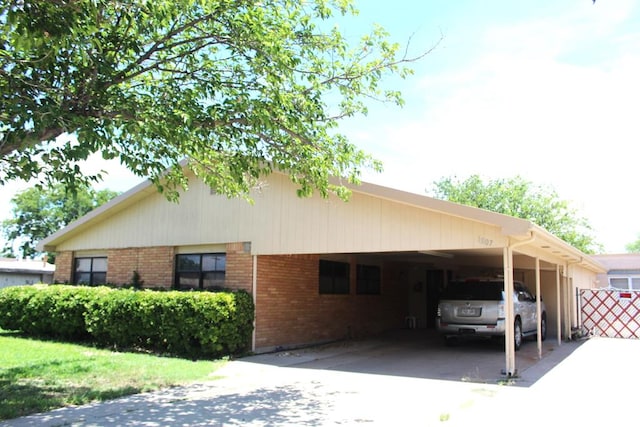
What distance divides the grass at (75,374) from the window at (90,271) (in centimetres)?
390

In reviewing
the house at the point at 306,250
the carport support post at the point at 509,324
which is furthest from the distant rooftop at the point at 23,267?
the carport support post at the point at 509,324

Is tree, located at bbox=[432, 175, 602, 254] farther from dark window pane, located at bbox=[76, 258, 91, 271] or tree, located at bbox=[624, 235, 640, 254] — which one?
tree, located at bbox=[624, 235, 640, 254]

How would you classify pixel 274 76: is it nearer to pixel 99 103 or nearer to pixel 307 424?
pixel 99 103

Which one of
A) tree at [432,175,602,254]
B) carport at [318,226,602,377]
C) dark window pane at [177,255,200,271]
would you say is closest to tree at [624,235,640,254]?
tree at [432,175,602,254]

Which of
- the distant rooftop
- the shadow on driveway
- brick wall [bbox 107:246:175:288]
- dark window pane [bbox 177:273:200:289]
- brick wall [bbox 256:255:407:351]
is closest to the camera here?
the shadow on driveway

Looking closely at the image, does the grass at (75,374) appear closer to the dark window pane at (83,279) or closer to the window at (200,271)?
the window at (200,271)

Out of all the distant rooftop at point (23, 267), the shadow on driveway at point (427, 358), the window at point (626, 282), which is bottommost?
the shadow on driveway at point (427, 358)

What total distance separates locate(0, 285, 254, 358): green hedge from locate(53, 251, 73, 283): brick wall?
2627 millimetres

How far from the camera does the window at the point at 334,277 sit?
15703 millimetres

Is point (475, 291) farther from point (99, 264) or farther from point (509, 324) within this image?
point (99, 264)

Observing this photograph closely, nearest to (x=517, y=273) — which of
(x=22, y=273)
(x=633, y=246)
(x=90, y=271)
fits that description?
(x=90, y=271)

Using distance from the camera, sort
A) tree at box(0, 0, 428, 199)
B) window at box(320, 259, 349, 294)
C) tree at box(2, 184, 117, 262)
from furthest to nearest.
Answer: tree at box(2, 184, 117, 262) < window at box(320, 259, 349, 294) < tree at box(0, 0, 428, 199)

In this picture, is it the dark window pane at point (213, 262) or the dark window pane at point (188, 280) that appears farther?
the dark window pane at point (188, 280)

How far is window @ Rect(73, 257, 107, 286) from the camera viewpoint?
1752 cm
